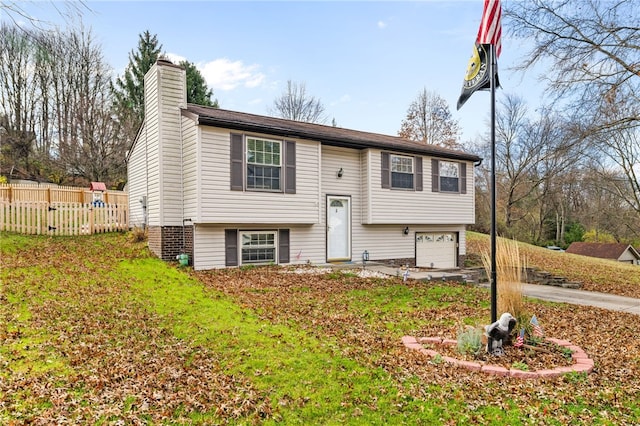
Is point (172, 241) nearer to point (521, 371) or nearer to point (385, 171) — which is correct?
point (385, 171)

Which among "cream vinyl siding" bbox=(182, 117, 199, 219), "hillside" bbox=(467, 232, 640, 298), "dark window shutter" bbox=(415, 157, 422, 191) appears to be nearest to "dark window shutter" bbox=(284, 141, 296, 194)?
"cream vinyl siding" bbox=(182, 117, 199, 219)

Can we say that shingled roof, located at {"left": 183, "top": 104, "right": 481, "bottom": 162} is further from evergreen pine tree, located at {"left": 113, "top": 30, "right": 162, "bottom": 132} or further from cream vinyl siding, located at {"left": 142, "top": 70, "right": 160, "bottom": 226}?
evergreen pine tree, located at {"left": 113, "top": 30, "right": 162, "bottom": 132}

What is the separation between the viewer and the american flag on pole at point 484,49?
4.88m

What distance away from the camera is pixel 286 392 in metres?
3.64

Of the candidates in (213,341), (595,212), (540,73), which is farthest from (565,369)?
(595,212)

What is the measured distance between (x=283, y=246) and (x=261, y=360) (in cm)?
768

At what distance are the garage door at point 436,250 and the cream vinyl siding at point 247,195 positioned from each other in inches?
198

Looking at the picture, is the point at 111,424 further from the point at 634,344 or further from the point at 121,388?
the point at 634,344

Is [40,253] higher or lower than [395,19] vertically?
lower

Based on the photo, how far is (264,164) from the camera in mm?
11188

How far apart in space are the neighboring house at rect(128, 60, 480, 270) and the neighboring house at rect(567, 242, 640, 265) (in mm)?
22645

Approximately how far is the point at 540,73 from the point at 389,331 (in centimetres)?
1026

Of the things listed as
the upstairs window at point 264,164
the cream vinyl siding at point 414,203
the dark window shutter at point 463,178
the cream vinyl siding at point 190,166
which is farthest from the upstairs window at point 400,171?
the cream vinyl siding at point 190,166

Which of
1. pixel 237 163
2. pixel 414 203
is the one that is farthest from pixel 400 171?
pixel 237 163
